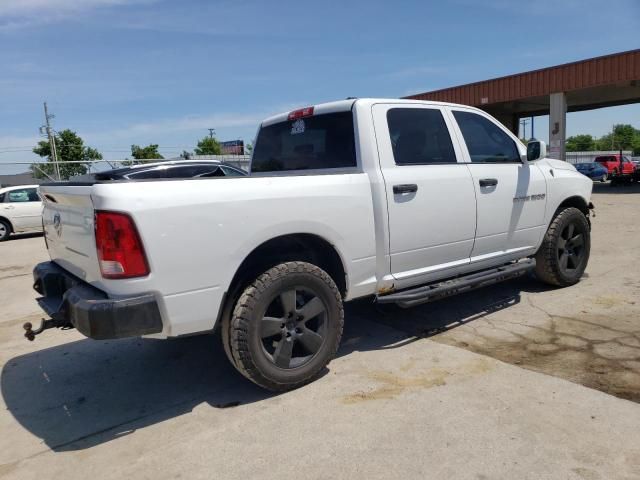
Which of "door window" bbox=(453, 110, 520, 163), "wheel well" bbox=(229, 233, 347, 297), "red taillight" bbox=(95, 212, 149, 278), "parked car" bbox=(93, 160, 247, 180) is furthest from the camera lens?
"parked car" bbox=(93, 160, 247, 180)

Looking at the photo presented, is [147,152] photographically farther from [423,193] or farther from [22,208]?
[423,193]

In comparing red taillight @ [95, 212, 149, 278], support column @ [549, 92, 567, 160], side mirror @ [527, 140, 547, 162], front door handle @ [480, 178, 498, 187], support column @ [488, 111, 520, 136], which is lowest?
red taillight @ [95, 212, 149, 278]

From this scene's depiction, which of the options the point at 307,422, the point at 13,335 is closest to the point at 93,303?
the point at 307,422

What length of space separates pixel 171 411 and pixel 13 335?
9.45 feet

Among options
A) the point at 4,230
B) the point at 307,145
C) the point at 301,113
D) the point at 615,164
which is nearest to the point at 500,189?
the point at 307,145

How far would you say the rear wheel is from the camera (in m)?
15.0

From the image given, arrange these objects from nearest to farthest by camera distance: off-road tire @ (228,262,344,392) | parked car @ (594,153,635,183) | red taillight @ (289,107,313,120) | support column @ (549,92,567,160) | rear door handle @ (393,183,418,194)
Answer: off-road tire @ (228,262,344,392) → rear door handle @ (393,183,418,194) → red taillight @ (289,107,313,120) → support column @ (549,92,567,160) → parked car @ (594,153,635,183)

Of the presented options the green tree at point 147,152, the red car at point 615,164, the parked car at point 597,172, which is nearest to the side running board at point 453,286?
the red car at point 615,164

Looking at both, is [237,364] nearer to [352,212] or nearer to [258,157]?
[352,212]

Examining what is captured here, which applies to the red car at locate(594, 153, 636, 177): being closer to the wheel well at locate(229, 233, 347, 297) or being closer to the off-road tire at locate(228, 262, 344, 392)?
the wheel well at locate(229, 233, 347, 297)

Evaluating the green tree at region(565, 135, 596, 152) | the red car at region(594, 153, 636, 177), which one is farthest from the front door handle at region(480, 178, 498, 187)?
the green tree at region(565, 135, 596, 152)

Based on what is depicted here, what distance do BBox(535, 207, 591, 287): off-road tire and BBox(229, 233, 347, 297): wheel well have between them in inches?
107

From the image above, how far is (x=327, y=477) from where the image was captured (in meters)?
2.43

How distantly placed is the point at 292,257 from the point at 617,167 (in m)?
28.8
